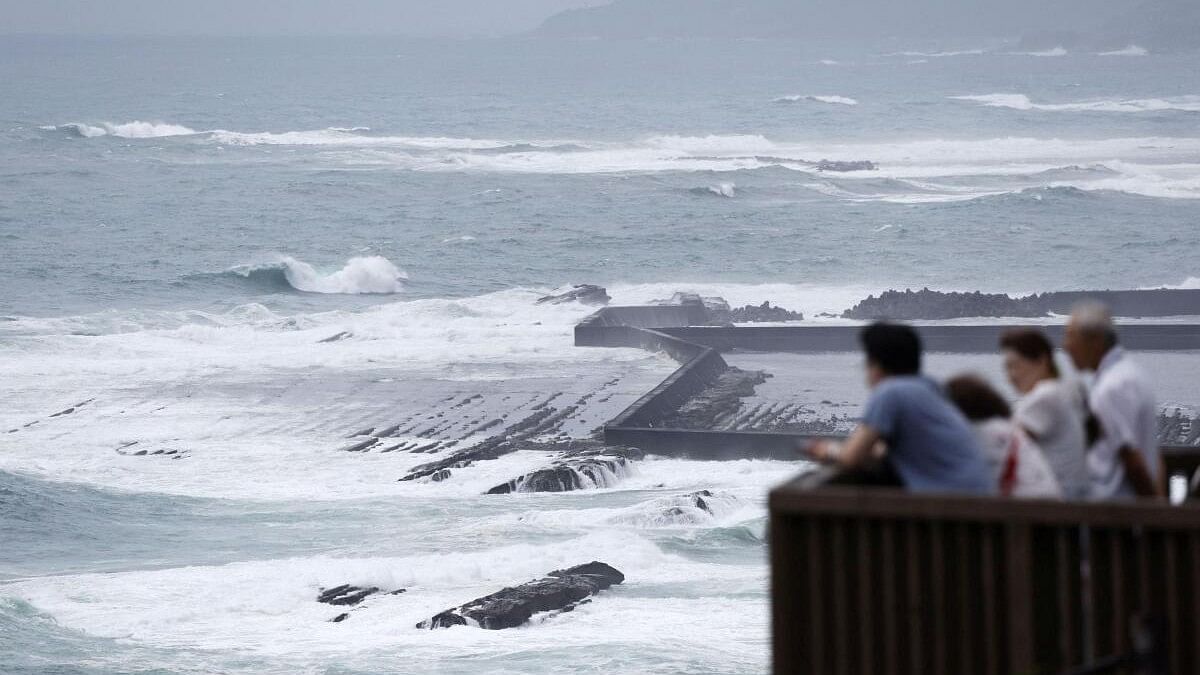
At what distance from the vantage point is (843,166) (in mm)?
80625

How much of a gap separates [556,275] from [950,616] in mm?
47392

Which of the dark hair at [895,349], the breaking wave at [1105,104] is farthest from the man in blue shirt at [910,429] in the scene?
the breaking wave at [1105,104]

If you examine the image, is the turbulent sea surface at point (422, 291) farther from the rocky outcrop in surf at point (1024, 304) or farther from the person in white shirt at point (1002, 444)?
the person in white shirt at point (1002, 444)

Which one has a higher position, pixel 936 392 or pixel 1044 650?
pixel 936 392

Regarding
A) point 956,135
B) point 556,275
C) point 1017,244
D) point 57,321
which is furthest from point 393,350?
point 956,135

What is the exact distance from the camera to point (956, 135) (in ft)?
316

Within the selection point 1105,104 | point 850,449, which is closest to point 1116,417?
point 850,449

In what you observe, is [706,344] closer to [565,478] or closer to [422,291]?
[565,478]

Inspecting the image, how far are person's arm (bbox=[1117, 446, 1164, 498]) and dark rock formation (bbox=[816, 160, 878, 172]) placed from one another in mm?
74646

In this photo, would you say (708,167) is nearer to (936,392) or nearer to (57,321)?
(57,321)

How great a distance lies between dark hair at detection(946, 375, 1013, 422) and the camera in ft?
18.1

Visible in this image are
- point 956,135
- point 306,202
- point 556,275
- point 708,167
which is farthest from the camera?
point 956,135

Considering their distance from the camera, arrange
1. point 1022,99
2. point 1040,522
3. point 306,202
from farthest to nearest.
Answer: point 1022,99
point 306,202
point 1040,522

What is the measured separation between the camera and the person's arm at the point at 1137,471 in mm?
5391
